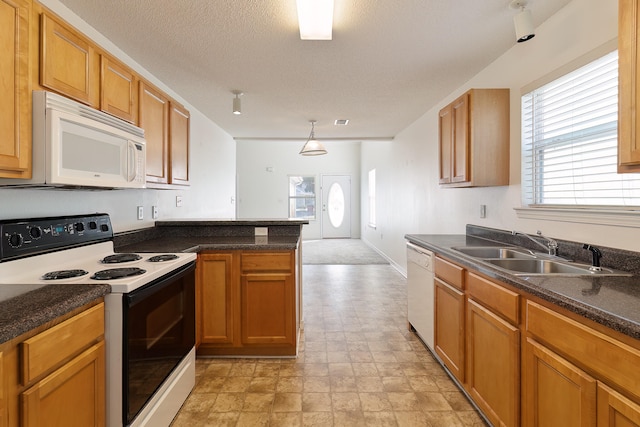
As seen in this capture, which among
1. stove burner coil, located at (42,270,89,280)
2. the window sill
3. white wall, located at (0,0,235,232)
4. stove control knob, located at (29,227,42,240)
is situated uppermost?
white wall, located at (0,0,235,232)

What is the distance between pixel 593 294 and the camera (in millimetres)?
1203

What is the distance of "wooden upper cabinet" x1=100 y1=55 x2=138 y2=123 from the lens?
1825 mm

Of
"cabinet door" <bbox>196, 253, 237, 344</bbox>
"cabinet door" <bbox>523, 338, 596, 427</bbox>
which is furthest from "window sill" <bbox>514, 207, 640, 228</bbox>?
"cabinet door" <bbox>196, 253, 237, 344</bbox>

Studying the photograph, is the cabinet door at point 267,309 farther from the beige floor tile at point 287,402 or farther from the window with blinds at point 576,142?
the window with blinds at point 576,142

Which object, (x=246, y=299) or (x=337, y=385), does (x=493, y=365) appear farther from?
(x=246, y=299)

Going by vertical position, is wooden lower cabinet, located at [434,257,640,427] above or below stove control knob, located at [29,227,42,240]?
below

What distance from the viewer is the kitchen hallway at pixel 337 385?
75.2 inches

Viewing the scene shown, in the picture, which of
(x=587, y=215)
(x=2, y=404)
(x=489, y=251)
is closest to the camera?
(x=2, y=404)

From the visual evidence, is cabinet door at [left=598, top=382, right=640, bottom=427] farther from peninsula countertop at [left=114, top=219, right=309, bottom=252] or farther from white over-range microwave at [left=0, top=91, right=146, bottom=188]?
white over-range microwave at [left=0, top=91, right=146, bottom=188]

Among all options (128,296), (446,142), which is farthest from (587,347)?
(446,142)

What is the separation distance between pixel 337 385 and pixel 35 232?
1.95 m

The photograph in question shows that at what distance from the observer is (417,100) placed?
3.79 meters

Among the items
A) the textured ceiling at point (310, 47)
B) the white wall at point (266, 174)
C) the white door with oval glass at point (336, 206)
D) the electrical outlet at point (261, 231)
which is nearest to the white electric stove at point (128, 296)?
the electrical outlet at point (261, 231)

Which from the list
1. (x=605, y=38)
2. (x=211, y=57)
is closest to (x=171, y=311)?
(x=211, y=57)
